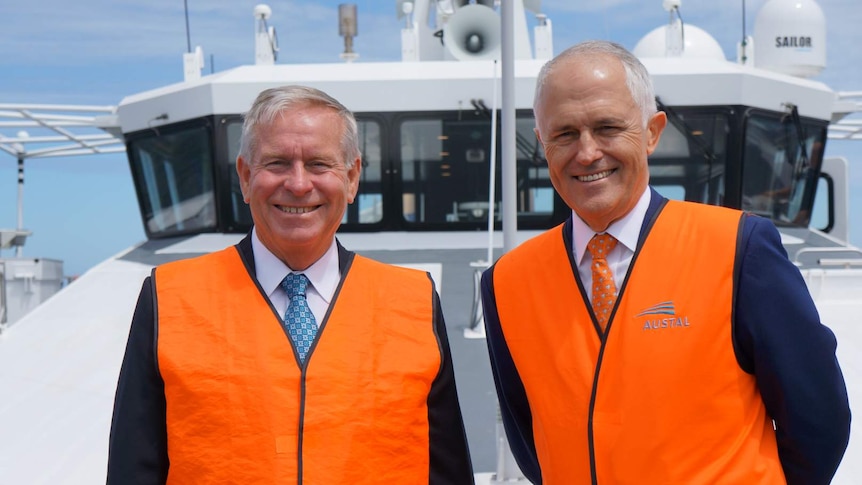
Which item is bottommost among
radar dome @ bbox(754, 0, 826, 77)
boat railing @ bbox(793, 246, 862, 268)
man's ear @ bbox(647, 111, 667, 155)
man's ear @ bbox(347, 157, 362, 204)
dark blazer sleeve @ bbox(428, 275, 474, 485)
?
boat railing @ bbox(793, 246, 862, 268)

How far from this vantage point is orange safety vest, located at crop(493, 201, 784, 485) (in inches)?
102

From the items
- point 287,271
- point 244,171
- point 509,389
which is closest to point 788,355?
point 509,389

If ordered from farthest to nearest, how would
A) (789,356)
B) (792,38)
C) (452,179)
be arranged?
(792,38) < (452,179) < (789,356)

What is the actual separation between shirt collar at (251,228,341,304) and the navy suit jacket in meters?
0.91

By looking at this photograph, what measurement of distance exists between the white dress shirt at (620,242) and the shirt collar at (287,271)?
0.73m

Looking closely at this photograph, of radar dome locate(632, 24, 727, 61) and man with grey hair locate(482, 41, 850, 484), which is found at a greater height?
radar dome locate(632, 24, 727, 61)

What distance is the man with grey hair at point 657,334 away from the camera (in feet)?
8.44

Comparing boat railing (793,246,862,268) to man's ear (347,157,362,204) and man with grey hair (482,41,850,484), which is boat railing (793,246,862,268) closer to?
man with grey hair (482,41,850,484)

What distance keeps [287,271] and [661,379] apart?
1101mm

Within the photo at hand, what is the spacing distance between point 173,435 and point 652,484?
1311 mm

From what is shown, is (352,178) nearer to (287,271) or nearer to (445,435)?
(287,271)

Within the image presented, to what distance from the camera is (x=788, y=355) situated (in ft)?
8.35

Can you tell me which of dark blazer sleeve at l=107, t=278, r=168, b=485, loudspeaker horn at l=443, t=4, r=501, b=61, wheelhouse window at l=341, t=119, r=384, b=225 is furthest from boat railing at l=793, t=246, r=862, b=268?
dark blazer sleeve at l=107, t=278, r=168, b=485

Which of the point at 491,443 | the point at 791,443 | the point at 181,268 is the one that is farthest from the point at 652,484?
the point at 491,443
